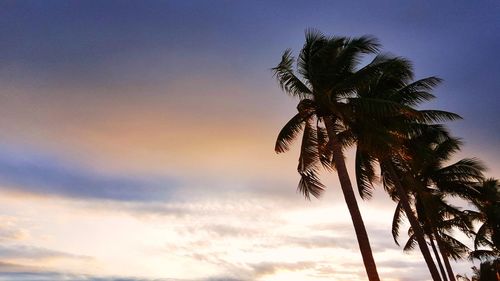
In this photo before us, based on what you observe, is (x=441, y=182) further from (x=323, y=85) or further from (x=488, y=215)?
(x=323, y=85)

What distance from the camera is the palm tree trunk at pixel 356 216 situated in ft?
43.4

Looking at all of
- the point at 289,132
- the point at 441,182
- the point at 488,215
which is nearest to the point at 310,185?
the point at 289,132

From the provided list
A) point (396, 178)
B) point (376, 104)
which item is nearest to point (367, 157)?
point (396, 178)

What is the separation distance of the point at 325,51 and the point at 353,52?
1.25 m

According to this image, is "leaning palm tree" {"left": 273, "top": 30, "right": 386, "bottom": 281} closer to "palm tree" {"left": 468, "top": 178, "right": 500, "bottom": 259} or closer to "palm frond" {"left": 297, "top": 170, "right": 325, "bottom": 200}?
"palm frond" {"left": 297, "top": 170, "right": 325, "bottom": 200}

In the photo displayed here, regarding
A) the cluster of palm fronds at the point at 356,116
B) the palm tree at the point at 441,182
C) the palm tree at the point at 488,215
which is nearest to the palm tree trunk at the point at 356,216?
the cluster of palm fronds at the point at 356,116

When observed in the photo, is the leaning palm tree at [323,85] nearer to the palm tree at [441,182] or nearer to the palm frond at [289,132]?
the palm frond at [289,132]

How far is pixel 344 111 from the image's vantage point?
53.7 feet

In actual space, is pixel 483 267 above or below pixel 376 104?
below

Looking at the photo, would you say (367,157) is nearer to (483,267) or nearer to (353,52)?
(353,52)

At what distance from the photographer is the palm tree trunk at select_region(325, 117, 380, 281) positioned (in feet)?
43.4

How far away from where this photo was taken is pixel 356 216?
560 inches

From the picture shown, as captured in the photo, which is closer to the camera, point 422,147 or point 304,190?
point 304,190

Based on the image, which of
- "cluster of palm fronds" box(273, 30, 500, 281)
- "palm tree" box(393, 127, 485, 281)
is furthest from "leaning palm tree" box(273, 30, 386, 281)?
"palm tree" box(393, 127, 485, 281)
